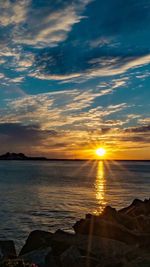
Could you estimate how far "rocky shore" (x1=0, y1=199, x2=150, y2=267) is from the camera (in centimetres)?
A: 1282

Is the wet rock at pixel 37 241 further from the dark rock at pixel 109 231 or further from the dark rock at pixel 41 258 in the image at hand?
the dark rock at pixel 109 231

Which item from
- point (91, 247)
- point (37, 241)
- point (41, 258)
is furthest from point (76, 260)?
point (37, 241)

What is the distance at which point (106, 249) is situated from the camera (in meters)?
13.8

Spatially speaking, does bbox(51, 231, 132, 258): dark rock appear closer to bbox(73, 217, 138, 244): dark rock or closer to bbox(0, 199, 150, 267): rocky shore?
bbox(0, 199, 150, 267): rocky shore

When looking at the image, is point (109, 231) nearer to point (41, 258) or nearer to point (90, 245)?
point (90, 245)

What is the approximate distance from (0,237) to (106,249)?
12086 mm

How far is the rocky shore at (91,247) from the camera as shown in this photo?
42.1 feet

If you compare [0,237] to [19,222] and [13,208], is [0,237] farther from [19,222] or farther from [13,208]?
[13,208]

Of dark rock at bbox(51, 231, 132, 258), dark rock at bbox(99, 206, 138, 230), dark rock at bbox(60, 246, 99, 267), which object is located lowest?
dark rock at bbox(60, 246, 99, 267)

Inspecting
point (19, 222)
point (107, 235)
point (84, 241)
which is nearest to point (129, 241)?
point (107, 235)

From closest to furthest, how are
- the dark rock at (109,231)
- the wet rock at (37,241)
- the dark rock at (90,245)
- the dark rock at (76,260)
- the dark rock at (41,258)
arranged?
1. the dark rock at (76,260)
2. the dark rock at (41,258)
3. the dark rock at (90,245)
4. the wet rock at (37,241)
5. the dark rock at (109,231)

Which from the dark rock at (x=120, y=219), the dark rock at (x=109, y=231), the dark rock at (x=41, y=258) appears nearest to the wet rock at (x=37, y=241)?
the dark rock at (x=41, y=258)

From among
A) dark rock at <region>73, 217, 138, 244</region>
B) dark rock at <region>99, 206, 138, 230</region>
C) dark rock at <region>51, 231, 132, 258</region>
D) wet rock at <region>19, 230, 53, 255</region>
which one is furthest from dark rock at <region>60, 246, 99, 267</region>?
dark rock at <region>99, 206, 138, 230</region>

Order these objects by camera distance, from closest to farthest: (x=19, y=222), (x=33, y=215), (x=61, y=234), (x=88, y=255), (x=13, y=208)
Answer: (x=88, y=255)
(x=61, y=234)
(x=19, y=222)
(x=33, y=215)
(x=13, y=208)
